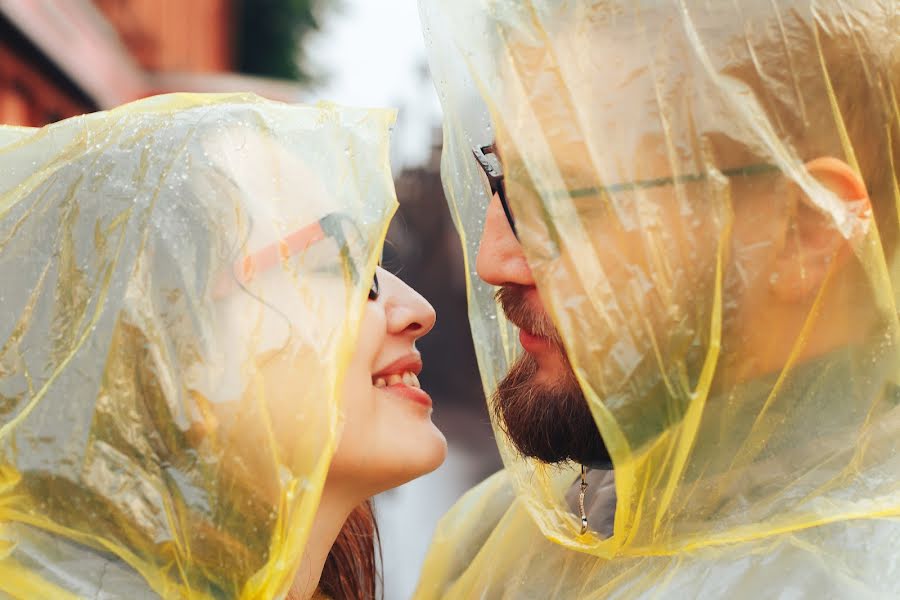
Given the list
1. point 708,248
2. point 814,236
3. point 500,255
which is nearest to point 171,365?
point 500,255

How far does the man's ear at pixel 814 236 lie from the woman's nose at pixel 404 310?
2.01 feet

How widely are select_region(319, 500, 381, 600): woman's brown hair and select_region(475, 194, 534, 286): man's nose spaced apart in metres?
0.62

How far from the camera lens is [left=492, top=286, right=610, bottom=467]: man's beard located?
157cm

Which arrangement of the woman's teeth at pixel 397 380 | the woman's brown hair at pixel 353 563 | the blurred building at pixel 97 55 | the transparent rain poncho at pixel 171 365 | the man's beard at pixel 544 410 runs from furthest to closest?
the blurred building at pixel 97 55 → the woman's brown hair at pixel 353 563 → the woman's teeth at pixel 397 380 → the man's beard at pixel 544 410 → the transparent rain poncho at pixel 171 365

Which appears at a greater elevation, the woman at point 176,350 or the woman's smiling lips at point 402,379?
the woman at point 176,350

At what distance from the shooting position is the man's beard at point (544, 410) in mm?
1567

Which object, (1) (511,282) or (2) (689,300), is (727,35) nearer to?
(2) (689,300)

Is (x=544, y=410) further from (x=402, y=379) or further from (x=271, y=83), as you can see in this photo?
(x=271, y=83)

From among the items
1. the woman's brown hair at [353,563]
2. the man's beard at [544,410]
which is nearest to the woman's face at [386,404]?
the man's beard at [544,410]

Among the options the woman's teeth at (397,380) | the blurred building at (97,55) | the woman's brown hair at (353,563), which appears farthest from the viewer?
the blurred building at (97,55)

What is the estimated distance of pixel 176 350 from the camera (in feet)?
4.31

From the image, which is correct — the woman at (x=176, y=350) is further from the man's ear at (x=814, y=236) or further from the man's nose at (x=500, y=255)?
the man's ear at (x=814, y=236)

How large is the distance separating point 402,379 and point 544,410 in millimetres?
257

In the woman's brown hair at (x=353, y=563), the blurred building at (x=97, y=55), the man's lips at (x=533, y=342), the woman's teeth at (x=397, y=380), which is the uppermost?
the blurred building at (x=97, y=55)
